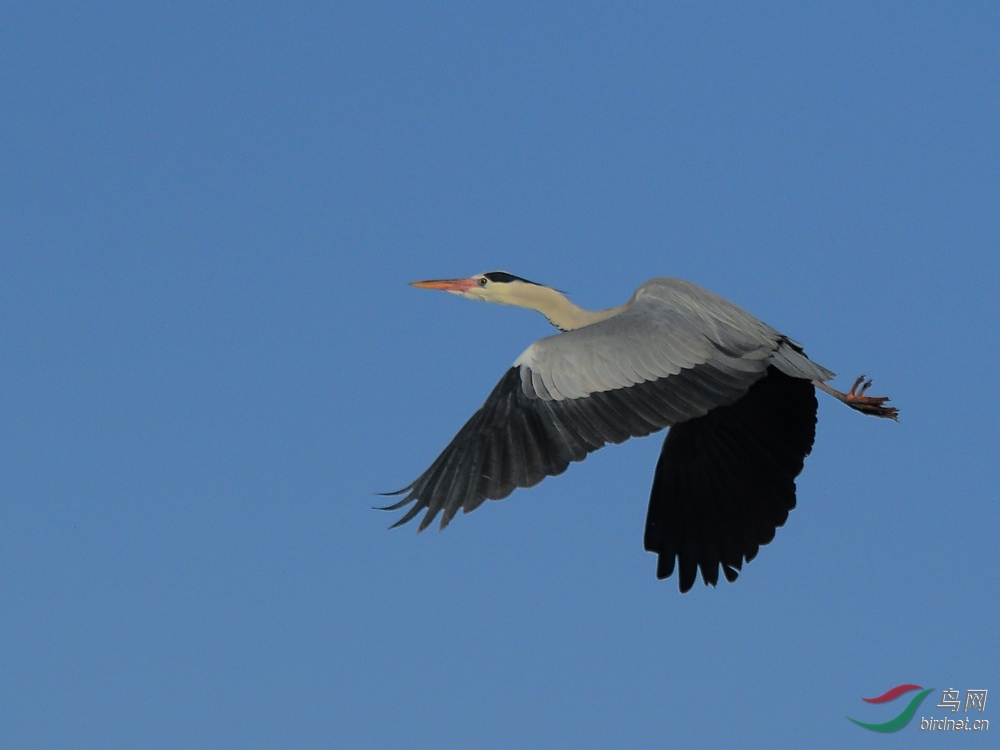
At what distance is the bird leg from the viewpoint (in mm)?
9359

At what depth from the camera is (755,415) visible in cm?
1025

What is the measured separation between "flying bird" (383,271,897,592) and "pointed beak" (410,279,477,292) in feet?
0.04

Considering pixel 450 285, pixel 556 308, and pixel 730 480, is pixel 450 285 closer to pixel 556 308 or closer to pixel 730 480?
pixel 556 308

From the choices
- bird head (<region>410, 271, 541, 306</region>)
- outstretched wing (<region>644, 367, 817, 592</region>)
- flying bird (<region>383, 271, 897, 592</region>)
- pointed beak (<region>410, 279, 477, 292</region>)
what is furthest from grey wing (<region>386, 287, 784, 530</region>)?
pointed beak (<region>410, 279, 477, 292</region>)

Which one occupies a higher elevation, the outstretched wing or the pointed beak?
the pointed beak

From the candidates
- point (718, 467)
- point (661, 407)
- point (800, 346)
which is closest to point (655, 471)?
point (718, 467)

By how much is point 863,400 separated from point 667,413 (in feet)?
7.08

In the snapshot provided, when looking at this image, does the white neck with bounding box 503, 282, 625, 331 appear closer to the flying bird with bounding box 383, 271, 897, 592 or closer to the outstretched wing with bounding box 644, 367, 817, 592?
the flying bird with bounding box 383, 271, 897, 592

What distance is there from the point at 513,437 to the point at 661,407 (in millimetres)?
991

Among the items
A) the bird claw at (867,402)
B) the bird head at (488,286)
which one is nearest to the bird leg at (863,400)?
the bird claw at (867,402)

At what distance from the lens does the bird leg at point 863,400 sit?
30.7 feet

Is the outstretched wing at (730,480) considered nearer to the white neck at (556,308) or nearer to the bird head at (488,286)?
the white neck at (556,308)

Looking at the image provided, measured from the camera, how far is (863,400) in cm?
936

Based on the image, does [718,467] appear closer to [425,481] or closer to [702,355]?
[702,355]
